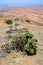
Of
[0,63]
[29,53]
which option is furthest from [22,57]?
[0,63]

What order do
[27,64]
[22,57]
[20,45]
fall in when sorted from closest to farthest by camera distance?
[27,64] → [22,57] → [20,45]

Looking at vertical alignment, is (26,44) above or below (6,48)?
above

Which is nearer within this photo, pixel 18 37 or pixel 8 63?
pixel 8 63

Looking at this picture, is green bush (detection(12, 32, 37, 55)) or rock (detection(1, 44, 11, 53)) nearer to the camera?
green bush (detection(12, 32, 37, 55))

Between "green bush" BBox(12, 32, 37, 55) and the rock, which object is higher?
"green bush" BBox(12, 32, 37, 55)

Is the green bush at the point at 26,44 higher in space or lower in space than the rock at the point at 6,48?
higher

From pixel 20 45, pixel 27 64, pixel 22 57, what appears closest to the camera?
pixel 27 64

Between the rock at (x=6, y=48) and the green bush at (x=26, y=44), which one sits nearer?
the green bush at (x=26, y=44)

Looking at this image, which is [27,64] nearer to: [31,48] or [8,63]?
[8,63]
